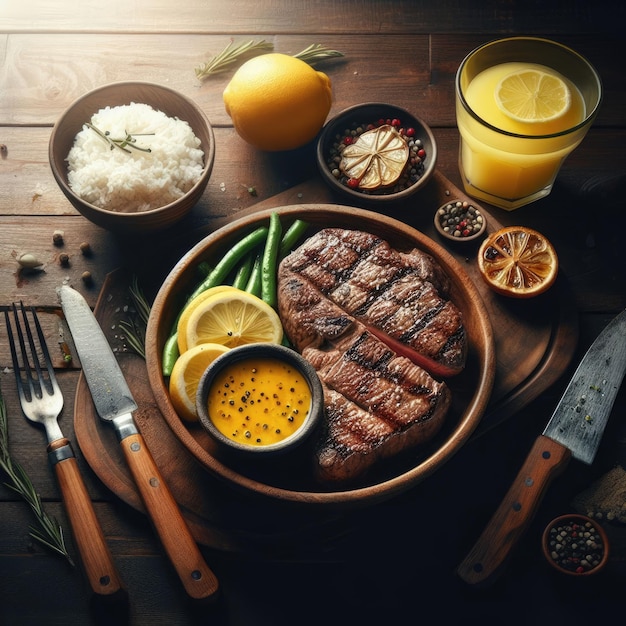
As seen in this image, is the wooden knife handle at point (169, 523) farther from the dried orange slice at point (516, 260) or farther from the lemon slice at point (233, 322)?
the dried orange slice at point (516, 260)

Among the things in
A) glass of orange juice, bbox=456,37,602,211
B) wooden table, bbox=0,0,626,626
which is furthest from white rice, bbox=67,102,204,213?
glass of orange juice, bbox=456,37,602,211

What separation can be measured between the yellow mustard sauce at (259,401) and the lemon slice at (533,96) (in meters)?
1.58

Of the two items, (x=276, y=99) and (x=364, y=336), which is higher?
(x=276, y=99)

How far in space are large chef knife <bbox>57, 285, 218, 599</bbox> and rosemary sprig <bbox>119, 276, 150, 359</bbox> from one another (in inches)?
4.5

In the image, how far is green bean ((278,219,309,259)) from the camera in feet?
11.3

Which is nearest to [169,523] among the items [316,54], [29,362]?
[29,362]

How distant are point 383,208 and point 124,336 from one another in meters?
1.34

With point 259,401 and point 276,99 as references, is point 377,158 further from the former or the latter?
point 259,401

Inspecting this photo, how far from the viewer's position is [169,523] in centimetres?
296

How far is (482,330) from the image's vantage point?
3.22 m

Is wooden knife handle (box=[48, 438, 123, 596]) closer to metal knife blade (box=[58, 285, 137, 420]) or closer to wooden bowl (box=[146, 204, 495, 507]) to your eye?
metal knife blade (box=[58, 285, 137, 420])

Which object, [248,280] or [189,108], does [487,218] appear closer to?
[248,280]

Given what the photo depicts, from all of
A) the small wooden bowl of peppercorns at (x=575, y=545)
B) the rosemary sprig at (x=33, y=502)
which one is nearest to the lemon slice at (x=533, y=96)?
the small wooden bowl of peppercorns at (x=575, y=545)

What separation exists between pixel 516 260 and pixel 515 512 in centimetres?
109
